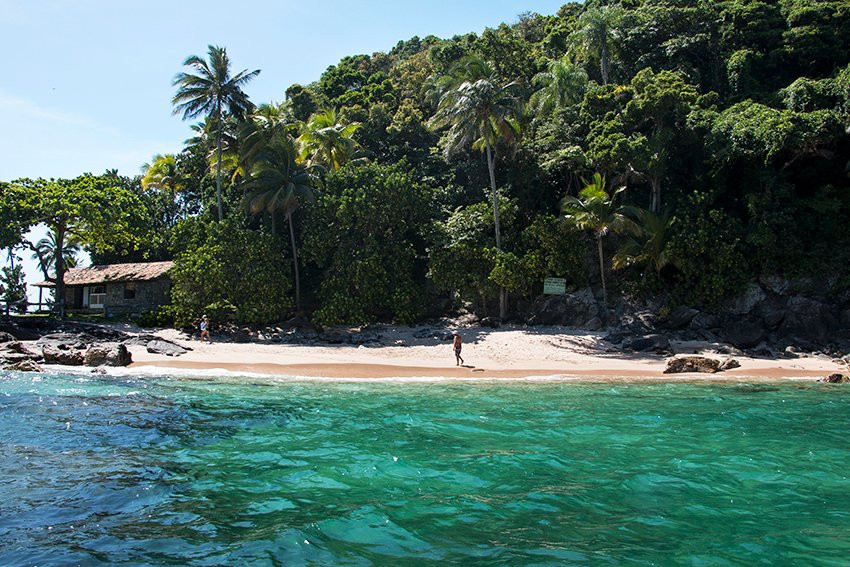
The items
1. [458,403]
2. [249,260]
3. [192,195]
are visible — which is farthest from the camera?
[192,195]

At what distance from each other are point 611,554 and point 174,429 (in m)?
8.70

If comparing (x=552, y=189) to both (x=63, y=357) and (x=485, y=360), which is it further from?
(x=63, y=357)

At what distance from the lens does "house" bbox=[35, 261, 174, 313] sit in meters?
33.8

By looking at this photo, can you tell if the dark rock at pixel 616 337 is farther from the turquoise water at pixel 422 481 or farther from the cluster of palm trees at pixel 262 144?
the cluster of palm trees at pixel 262 144

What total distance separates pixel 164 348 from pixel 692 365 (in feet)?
67.1

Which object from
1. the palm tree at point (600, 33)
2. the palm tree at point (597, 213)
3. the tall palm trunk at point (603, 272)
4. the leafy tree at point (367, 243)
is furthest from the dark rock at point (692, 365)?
the palm tree at point (600, 33)

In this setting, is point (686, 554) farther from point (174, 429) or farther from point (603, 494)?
point (174, 429)

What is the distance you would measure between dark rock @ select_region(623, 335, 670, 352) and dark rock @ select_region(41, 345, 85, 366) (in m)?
20.9

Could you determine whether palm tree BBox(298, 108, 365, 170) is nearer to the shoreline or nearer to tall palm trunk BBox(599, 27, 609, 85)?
tall palm trunk BBox(599, 27, 609, 85)

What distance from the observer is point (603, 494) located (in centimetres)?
744

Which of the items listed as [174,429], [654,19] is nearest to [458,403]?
[174,429]

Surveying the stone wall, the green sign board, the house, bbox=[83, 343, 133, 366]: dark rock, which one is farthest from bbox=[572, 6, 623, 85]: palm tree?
bbox=[83, 343, 133, 366]: dark rock

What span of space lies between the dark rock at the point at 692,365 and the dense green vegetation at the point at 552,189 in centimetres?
645

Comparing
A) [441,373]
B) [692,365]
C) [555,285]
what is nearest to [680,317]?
[555,285]
